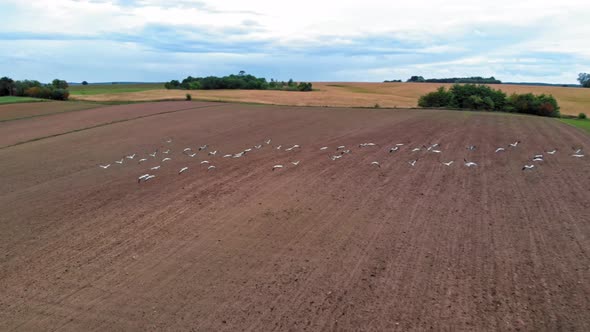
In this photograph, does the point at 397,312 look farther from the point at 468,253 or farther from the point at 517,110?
the point at 517,110

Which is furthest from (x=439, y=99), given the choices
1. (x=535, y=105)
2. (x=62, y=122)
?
(x=62, y=122)

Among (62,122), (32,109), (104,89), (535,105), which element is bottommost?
(62,122)

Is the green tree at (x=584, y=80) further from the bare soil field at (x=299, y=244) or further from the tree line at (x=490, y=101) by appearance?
the bare soil field at (x=299, y=244)

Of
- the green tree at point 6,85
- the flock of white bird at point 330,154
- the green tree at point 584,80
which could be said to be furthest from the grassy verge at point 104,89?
the green tree at point 584,80

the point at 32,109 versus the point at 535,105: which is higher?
the point at 535,105

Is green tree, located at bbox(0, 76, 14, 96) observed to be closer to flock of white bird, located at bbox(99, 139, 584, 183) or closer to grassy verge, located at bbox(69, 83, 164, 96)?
grassy verge, located at bbox(69, 83, 164, 96)

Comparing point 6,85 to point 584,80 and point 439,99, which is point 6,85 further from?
→ point 584,80
